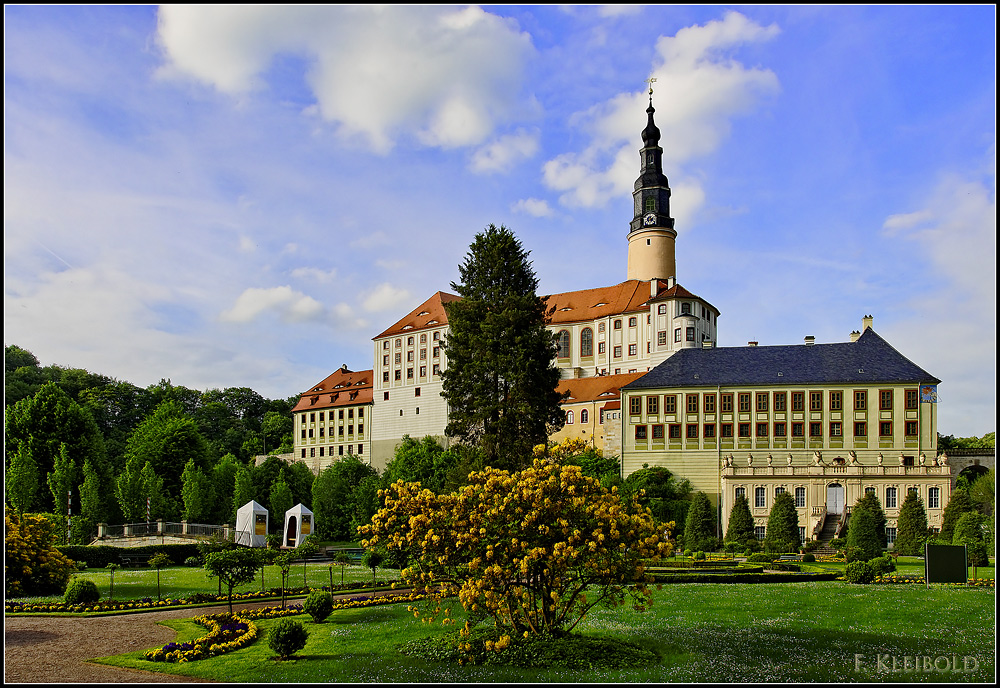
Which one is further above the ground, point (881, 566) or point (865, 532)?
point (881, 566)

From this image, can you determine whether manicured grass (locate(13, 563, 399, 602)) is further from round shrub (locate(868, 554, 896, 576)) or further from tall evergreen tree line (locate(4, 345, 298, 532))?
tall evergreen tree line (locate(4, 345, 298, 532))

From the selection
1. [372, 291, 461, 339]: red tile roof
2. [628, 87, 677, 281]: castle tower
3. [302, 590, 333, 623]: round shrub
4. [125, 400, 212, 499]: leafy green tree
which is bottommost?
[302, 590, 333, 623]: round shrub

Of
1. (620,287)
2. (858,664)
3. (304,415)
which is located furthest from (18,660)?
(304,415)

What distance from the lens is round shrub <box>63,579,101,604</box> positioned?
2403 cm

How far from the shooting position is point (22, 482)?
184 feet

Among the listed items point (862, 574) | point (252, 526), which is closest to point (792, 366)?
point (862, 574)

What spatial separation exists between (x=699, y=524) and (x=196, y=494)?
3468 centimetres

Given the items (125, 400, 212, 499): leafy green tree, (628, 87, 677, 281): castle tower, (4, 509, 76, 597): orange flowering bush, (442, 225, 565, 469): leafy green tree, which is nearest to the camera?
(4, 509, 76, 597): orange flowering bush

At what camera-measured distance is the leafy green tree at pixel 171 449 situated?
66.8 metres

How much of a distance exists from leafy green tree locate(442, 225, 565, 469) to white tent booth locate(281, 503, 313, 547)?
50.1 ft

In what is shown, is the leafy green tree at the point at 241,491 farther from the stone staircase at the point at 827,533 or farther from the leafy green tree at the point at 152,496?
the stone staircase at the point at 827,533

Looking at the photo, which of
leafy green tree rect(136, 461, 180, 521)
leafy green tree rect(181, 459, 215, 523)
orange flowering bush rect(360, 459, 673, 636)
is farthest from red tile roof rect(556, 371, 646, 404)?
orange flowering bush rect(360, 459, 673, 636)

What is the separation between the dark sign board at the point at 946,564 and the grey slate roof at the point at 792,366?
35.6 meters

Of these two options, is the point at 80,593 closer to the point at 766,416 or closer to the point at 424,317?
the point at 766,416
